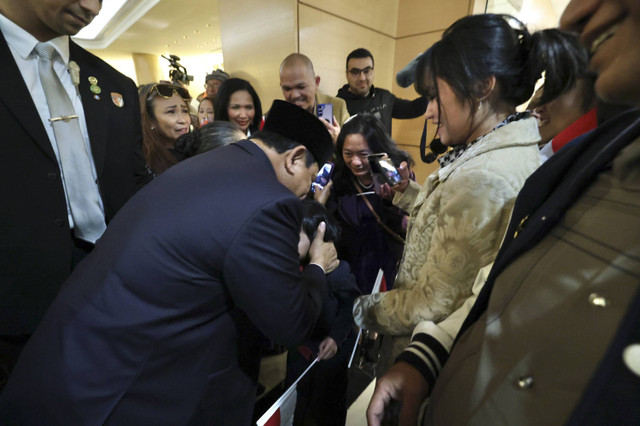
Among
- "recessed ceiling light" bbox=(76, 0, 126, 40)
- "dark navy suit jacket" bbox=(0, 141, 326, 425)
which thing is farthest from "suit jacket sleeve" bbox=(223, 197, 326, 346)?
"recessed ceiling light" bbox=(76, 0, 126, 40)

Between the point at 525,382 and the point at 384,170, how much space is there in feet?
3.83

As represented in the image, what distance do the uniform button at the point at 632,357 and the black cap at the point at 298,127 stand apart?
87cm

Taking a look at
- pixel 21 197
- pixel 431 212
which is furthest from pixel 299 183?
pixel 21 197

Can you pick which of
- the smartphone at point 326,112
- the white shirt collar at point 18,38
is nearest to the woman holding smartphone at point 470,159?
the white shirt collar at point 18,38

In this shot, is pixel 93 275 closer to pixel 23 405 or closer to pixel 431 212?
pixel 23 405

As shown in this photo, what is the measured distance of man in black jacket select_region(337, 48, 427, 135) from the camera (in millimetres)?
2420

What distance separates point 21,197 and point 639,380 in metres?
1.45

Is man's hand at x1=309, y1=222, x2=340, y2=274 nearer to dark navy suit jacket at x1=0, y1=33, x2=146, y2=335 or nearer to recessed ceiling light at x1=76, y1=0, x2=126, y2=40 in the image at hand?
dark navy suit jacket at x1=0, y1=33, x2=146, y2=335

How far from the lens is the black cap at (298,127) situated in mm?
983

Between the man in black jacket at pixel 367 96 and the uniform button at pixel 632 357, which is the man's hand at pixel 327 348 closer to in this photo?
the uniform button at pixel 632 357

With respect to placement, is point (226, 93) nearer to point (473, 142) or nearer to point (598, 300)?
point (473, 142)

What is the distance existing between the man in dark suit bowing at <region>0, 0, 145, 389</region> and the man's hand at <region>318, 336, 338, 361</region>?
961mm

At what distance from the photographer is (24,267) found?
0.95m

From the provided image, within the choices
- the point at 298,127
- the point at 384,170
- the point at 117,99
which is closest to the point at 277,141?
the point at 298,127
